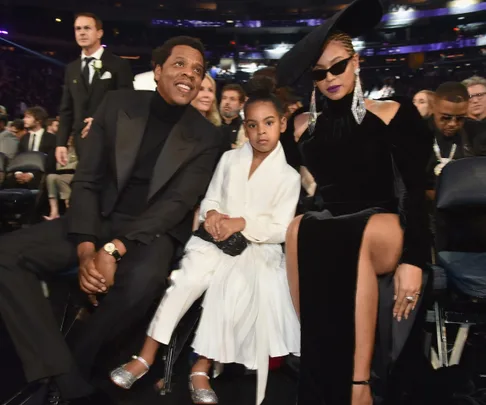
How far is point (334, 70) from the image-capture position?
6.81 feet

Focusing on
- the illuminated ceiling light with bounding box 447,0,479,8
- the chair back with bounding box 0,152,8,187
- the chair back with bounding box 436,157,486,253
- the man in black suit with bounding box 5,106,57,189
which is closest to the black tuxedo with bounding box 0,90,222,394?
the chair back with bounding box 436,157,486,253

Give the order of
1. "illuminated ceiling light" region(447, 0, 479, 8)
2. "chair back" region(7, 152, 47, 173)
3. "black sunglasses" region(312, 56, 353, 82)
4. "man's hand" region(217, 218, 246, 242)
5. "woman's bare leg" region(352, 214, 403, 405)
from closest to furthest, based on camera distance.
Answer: "woman's bare leg" region(352, 214, 403, 405)
"black sunglasses" region(312, 56, 353, 82)
"man's hand" region(217, 218, 246, 242)
"chair back" region(7, 152, 47, 173)
"illuminated ceiling light" region(447, 0, 479, 8)

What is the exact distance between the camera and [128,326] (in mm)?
2328

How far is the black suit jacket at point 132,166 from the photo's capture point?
98.4 inches

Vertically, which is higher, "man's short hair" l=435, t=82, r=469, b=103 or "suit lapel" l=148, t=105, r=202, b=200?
"man's short hair" l=435, t=82, r=469, b=103

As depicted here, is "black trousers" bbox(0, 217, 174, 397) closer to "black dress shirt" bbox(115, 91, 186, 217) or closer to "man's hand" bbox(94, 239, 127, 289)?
"man's hand" bbox(94, 239, 127, 289)

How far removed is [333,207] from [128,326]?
3.59 ft

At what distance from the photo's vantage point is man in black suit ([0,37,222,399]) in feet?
7.27

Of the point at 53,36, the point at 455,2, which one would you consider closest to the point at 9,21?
the point at 53,36

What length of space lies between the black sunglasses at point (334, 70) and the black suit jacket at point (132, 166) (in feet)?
2.66

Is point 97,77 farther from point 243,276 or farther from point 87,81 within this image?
point 243,276

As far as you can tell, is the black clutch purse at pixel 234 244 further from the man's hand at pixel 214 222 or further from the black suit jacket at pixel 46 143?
the black suit jacket at pixel 46 143

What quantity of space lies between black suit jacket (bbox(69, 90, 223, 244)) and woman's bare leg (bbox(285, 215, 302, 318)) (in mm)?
626

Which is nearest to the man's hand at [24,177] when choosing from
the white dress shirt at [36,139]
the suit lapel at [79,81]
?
the white dress shirt at [36,139]
